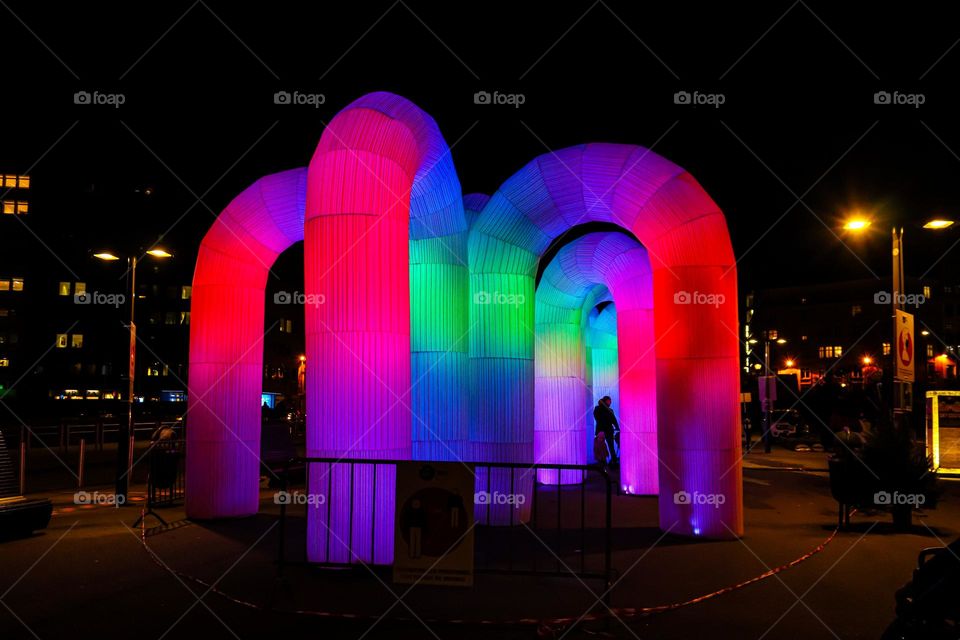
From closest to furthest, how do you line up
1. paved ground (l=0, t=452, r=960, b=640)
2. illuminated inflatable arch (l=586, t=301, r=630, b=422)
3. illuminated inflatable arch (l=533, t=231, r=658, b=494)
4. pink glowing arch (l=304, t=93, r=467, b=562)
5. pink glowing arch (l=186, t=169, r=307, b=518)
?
paved ground (l=0, t=452, r=960, b=640)
pink glowing arch (l=304, t=93, r=467, b=562)
pink glowing arch (l=186, t=169, r=307, b=518)
illuminated inflatable arch (l=533, t=231, r=658, b=494)
illuminated inflatable arch (l=586, t=301, r=630, b=422)

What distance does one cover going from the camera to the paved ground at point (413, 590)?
5.96 metres

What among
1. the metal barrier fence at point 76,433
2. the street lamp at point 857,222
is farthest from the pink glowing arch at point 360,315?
the metal barrier fence at point 76,433

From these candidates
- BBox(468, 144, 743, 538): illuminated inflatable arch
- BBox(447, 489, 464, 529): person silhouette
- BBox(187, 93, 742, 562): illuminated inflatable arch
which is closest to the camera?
BBox(447, 489, 464, 529): person silhouette

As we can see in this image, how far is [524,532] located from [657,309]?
11.2 ft

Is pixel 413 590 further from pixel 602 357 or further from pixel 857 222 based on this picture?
pixel 602 357

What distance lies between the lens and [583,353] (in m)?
16.7

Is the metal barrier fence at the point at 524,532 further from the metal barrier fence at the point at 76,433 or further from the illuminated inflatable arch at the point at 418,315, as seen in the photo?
the metal barrier fence at the point at 76,433

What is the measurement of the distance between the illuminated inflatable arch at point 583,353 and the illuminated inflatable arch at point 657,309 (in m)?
3.23

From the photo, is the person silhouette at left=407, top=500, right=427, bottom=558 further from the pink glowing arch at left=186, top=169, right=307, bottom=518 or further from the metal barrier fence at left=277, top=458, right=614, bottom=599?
the pink glowing arch at left=186, top=169, right=307, bottom=518

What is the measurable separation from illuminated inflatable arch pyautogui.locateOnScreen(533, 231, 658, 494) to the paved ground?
13.1 ft

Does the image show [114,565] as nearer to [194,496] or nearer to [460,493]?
[194,496]

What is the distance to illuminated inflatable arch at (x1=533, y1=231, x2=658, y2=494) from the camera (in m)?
14.1

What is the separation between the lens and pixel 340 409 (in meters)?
7.75

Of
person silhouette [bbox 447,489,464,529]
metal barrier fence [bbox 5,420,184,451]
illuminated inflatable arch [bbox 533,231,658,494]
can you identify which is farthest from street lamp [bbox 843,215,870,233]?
metal barrier fence [bbox 5,420,184,451]
